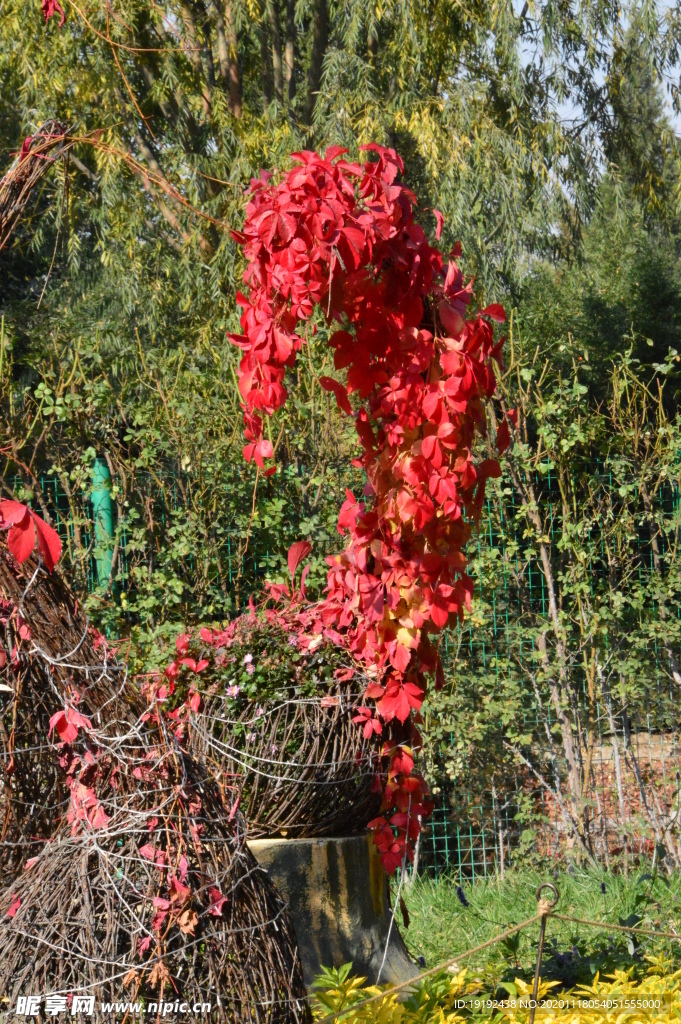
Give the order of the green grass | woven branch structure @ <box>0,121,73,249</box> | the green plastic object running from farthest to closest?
the green plastic object, the green grass, woven branch structure @ <box>0,121,73,249</box>

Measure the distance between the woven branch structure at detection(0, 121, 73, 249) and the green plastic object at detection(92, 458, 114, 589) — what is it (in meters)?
2.52

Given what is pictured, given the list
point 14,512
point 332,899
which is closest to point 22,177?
point 14,512

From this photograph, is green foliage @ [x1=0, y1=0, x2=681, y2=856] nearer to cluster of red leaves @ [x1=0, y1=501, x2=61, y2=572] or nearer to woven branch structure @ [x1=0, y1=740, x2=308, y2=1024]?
cluster of red leaves @ [x1=0, y1=501, x2=61, y2=572]

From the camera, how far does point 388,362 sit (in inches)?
99.6

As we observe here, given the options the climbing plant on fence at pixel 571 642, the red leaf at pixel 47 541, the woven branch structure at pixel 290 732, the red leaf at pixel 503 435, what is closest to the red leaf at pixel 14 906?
the red leaf at pixel 47 541

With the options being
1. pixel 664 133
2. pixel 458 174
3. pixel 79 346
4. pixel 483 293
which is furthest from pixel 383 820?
pixel 664 133

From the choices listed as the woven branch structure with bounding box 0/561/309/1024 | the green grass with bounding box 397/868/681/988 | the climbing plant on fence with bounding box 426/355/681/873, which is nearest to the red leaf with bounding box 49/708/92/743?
the woven branch structure with bounding box 0/561/309/1024

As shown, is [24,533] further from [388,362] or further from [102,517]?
[102,517]

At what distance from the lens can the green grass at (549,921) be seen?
9.62ft

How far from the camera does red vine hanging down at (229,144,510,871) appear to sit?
2.32m

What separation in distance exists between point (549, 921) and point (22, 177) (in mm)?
2978

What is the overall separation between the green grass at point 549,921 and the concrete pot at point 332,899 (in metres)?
0.33

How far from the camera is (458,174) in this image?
6.02 metres

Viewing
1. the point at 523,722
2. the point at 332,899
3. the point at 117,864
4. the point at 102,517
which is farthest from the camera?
the point at 523,722
